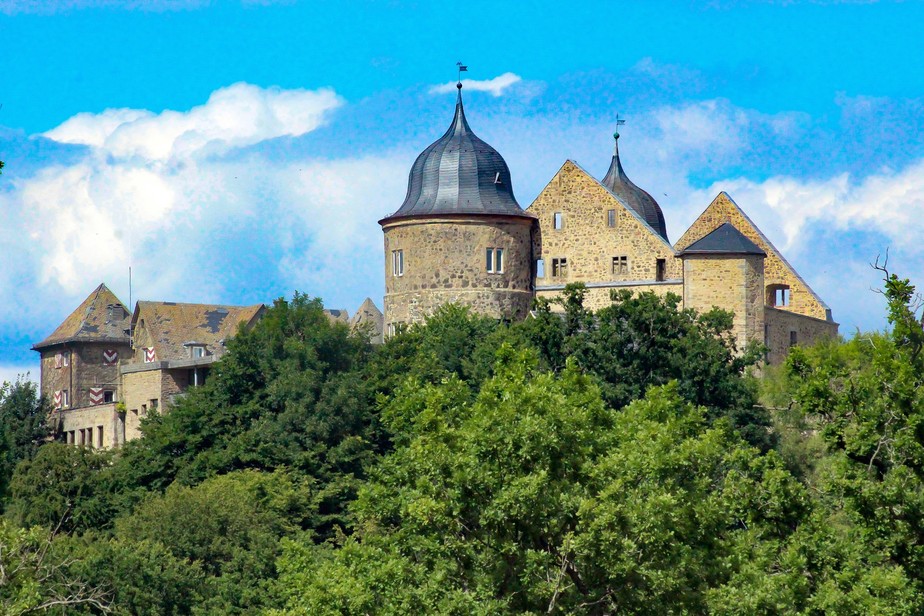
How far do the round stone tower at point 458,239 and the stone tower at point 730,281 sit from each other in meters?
6.21

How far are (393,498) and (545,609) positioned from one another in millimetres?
4919

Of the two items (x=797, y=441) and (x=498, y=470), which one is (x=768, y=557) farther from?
(x=797, y=441)

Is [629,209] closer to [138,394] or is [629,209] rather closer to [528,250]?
[528,250]

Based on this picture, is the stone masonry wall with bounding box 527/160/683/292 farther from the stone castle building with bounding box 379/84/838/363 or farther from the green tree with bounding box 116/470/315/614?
the green tree with bounding box 116/470/315/614

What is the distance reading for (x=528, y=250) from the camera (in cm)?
8038

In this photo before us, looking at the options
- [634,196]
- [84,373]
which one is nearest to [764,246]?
[634,196]

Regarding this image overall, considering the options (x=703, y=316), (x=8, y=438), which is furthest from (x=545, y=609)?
(x=8, y=438)

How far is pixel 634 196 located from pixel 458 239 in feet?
30.3

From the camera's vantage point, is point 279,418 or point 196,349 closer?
point 279,418

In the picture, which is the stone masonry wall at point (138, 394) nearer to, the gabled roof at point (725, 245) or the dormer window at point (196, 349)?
the dormer window at point (196, 349)

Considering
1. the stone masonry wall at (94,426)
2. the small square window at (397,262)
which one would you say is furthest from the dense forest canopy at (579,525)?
the stone masonry wall at (94,426)

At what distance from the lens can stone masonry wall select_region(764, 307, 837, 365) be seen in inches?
3004

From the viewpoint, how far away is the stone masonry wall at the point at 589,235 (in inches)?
3137

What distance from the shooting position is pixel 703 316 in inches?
2662
